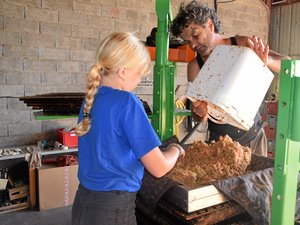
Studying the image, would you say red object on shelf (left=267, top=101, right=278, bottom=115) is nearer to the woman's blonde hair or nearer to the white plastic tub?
the white plastic tub

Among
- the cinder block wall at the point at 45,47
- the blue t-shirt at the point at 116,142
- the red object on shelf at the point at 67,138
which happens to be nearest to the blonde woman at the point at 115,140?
the blue t-shirt at the point at 116,142

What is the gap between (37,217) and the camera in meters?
2.74

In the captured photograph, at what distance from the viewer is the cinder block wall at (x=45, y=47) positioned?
304 centimetres

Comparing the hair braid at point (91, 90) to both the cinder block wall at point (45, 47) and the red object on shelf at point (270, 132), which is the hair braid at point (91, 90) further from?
the red object on shelf at point (270, 132)

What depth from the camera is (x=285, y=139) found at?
81 cm

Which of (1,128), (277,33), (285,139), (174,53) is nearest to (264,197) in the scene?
(285,139)

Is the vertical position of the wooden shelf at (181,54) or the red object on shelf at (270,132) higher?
the wooden shelf at (181,54)

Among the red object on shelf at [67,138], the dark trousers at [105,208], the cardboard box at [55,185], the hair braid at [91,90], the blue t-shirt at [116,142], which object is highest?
the hair braid at [91,90]

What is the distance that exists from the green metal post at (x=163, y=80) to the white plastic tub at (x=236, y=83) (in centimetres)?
35

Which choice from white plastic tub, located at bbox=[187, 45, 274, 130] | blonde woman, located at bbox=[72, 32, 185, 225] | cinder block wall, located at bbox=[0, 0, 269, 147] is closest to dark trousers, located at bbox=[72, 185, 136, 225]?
blonde woman, located at bbox=[72, 32, 185, 225]

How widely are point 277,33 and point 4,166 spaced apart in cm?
451

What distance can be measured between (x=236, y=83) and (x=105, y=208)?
1.98 feet

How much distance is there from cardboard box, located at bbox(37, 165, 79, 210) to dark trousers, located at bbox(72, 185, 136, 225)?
1.99 metres

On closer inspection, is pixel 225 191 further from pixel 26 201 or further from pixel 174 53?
pixel 26 201
